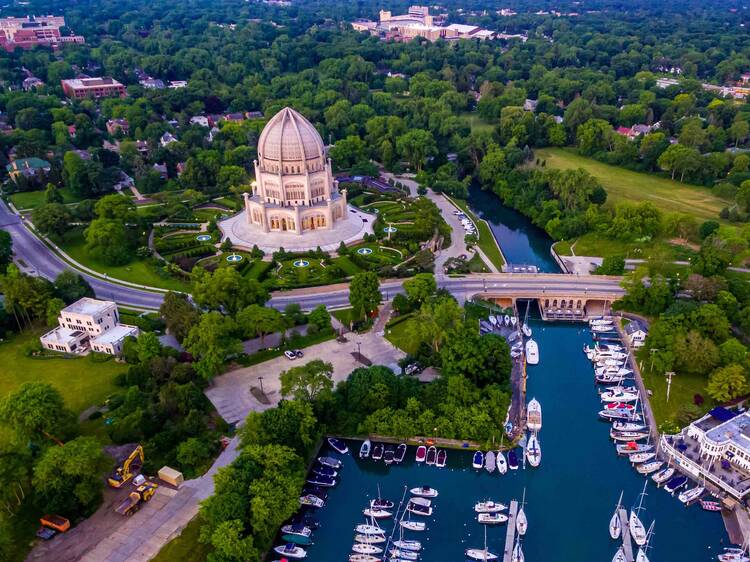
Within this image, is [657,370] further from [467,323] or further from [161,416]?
[161,416]

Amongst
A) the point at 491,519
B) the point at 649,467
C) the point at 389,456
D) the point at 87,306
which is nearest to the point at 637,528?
the point at 649,467

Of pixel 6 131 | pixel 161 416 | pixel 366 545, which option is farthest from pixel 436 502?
pixel 6 131

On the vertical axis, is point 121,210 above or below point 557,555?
above

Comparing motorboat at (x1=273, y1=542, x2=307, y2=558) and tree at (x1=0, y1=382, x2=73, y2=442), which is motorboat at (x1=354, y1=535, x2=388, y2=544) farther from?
tree at (x1=0, y1=382, x2=73, y2=442)

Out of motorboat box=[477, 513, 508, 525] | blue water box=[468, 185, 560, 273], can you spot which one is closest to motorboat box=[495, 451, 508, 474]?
motorboat box=[477, 513, 508, 525]

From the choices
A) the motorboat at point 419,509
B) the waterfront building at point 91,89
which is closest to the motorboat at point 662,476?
the motorboat at point 419,509

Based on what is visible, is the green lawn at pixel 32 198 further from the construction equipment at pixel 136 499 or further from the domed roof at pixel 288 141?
the construction equipment at pixel 136 499
